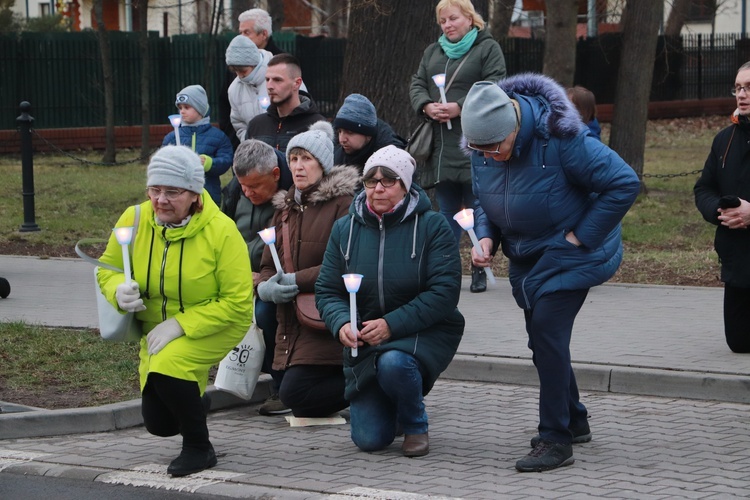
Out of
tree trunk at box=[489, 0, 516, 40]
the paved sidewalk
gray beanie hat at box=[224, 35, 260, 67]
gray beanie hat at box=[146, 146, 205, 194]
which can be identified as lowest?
the paved sidewalk

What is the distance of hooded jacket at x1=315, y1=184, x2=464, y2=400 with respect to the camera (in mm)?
6129

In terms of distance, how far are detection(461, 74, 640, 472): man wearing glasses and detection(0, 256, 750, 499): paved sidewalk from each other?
40cm

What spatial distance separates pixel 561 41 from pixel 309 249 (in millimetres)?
12026

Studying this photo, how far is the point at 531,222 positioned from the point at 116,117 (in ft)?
72.5

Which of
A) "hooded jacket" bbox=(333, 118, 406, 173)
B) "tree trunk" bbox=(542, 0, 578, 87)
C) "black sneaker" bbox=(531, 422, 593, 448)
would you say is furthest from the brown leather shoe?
"tree trunk" bbox=(542, 0, 578, 87)

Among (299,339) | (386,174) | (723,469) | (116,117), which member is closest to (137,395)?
(299,339)

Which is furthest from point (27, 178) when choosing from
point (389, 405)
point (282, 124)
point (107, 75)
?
point (389, 405)

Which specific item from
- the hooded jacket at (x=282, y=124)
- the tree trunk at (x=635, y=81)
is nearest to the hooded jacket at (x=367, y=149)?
the hooded jacket at (x=282, y=124)

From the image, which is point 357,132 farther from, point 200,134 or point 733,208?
point 200,134

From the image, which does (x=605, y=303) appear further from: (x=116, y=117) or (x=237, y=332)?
(x=116, y=117)

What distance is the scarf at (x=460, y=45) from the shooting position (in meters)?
9.66

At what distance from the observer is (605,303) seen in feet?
33.0

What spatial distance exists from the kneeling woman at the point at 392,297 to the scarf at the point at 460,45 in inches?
139

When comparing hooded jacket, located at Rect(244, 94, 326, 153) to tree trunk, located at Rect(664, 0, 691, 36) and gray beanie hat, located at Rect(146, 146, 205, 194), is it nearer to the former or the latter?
gray beanie hat, located at Rect(146, 146, 205, 194)
